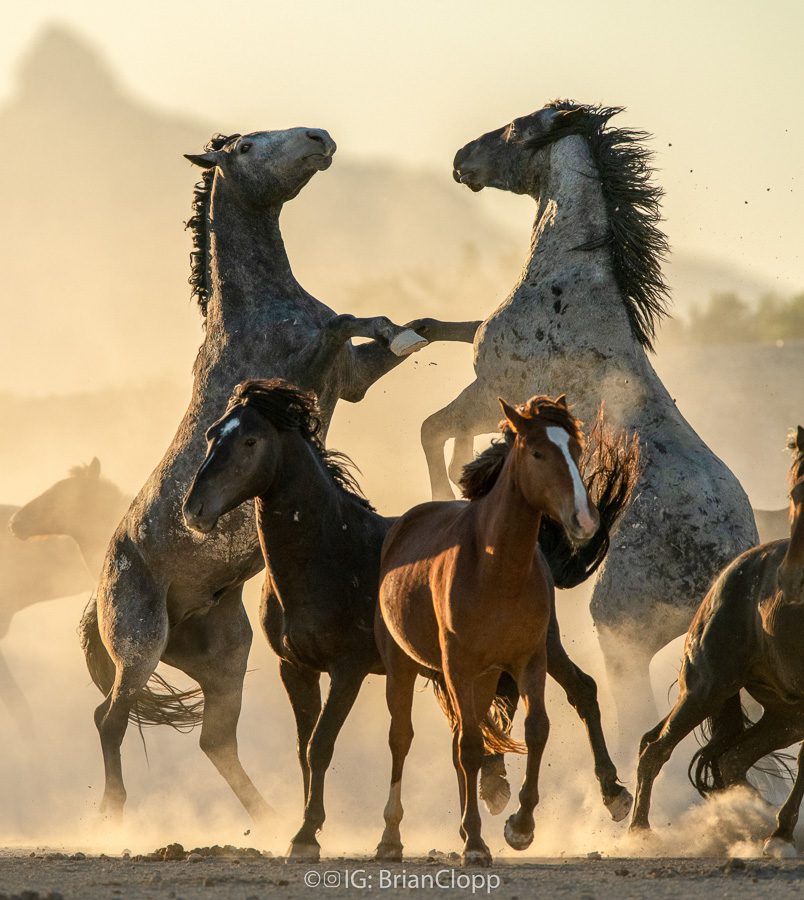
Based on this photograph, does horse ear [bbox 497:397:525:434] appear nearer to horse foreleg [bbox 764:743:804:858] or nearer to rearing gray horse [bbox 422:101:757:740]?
horse foreleg [bbox 764:743:804:858]

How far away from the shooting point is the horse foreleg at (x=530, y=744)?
7.27 m

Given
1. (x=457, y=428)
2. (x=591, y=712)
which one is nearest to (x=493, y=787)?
(x=591, y=712)

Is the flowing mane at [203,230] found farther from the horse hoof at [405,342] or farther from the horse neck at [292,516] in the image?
the horse neck at [292,516]

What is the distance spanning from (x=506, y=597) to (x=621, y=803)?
4.61 ft

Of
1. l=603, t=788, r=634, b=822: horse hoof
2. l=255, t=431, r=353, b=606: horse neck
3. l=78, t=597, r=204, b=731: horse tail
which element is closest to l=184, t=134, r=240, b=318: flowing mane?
l=78, t=597, r=204, b=731: horse tail

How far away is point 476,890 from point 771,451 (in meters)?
16.9

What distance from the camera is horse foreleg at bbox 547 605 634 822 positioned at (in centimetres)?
820

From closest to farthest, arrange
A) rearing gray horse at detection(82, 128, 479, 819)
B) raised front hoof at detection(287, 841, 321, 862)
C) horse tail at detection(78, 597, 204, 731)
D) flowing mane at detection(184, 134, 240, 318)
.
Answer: raised front hoof at detection(287, 841, 321, 862) < rearing gray horse at detection(82, 128, 479, 819) < horse tail at detection(78, 597, 204, 731) < flowing mane at detection(184, 134, 240, 318)

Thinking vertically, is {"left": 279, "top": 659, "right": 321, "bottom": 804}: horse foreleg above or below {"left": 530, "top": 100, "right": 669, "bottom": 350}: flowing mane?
below

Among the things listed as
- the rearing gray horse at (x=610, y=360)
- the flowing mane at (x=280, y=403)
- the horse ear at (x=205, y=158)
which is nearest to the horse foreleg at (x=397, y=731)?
the flowing mane at (x=280, y=403)

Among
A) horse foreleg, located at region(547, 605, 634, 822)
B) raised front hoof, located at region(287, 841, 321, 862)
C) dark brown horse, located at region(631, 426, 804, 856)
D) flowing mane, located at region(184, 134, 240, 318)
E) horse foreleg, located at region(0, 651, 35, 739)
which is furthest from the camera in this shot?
horse foreleg, located at region(0, 651, 35, 739)

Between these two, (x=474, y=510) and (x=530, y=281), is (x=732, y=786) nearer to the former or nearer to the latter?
(x=474, y=510)

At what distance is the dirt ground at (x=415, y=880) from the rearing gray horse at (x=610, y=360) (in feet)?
6.93

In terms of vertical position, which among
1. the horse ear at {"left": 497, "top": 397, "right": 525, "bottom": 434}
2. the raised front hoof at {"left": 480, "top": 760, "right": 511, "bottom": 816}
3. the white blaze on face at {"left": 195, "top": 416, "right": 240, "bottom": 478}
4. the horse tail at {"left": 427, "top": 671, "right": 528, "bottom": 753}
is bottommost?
the raised front hoof at {"left": 480, "top": 760, "right": 511, "bottom": 816}
